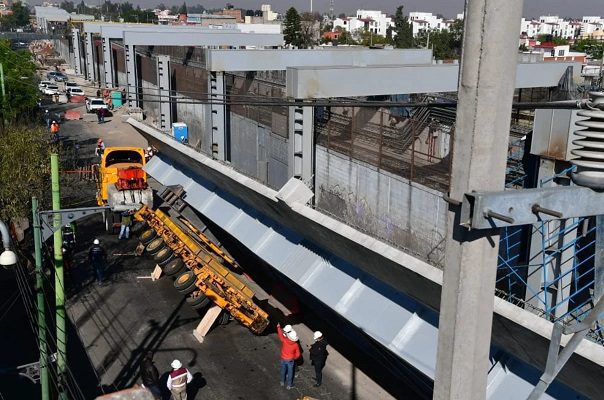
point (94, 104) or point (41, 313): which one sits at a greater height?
point (41, 313)

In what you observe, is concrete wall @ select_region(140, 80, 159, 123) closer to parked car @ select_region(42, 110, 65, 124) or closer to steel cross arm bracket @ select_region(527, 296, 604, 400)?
parked car @ select_region(42, 110, 65, 124)

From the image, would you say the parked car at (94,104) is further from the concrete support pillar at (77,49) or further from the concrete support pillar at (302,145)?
the concrete support pillar at (302,145)

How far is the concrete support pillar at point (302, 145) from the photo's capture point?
11648mm

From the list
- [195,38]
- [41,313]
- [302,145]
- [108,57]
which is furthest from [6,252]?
[108,57]

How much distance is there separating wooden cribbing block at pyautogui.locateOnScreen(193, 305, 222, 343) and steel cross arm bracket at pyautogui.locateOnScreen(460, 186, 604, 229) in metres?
11.2

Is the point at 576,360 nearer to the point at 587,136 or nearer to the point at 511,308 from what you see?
the point at 511,308

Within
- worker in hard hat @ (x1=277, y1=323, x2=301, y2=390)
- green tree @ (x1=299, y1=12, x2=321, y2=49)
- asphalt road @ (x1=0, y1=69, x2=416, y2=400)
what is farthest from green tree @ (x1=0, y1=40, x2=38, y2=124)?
green tree @ (x1=299, y1=12, x2=321, y2=49)

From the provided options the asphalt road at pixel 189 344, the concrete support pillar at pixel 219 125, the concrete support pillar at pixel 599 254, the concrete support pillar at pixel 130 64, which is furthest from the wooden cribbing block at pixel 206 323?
the concrete support pillar at pixel 130 64

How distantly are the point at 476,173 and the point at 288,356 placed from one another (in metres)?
9.10

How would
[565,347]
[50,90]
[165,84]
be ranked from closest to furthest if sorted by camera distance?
[565,347] → [165,84] → [50,90]

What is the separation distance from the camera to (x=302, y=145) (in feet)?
38.9

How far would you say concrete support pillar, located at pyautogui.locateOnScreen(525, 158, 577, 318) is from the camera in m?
7.05

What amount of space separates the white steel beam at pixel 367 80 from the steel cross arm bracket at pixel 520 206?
6.96 m

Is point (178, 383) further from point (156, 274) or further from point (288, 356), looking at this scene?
point (156, 274)
